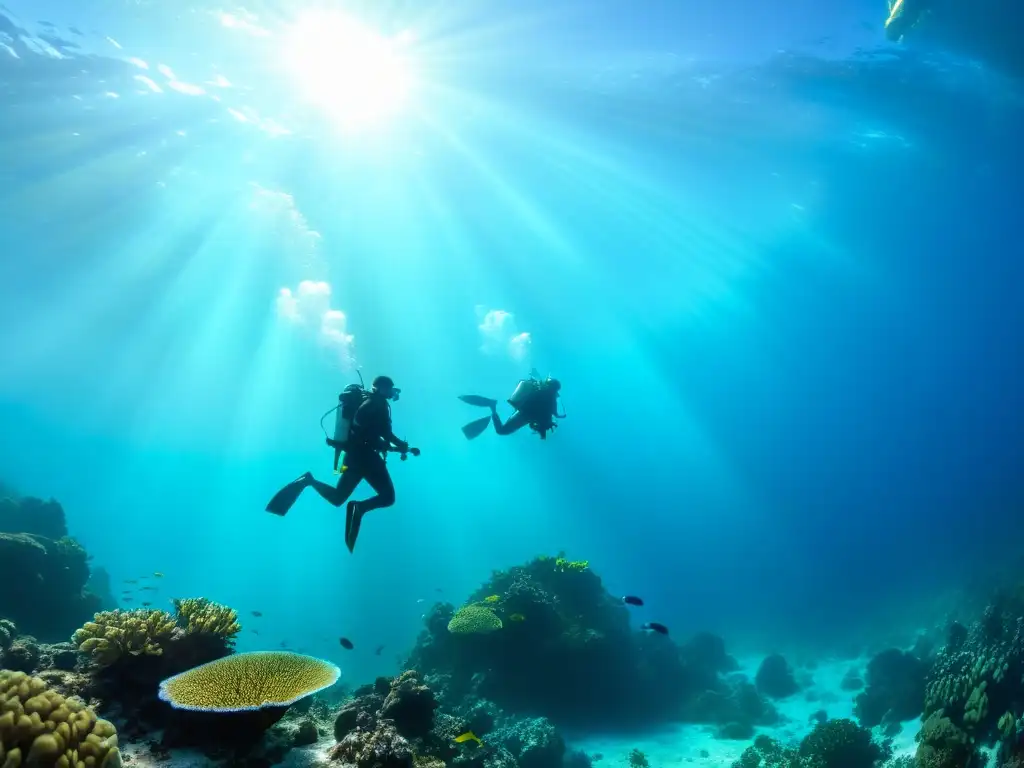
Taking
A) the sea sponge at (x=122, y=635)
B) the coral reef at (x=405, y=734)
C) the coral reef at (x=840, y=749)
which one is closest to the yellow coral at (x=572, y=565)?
the coral reef at (x=840, y=749)

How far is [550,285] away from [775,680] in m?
40.9

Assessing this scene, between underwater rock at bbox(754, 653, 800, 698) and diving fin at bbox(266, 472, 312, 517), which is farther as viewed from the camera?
underwater rock at bbox(754, 653, 800, 698)

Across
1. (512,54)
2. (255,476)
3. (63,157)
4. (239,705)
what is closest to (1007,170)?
(512,54)

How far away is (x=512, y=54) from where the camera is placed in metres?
26.0

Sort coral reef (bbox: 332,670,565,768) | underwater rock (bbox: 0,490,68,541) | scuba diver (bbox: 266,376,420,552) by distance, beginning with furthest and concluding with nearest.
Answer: underwater rock (bbox: 0,490,68,541), scuba diver (bbox: 266,376,420,552), coral reef (bbox: 332,670,565,768)

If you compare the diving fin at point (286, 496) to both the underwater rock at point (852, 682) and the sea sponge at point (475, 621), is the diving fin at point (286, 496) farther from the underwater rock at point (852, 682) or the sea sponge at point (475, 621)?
the underwater rock at point (852, 682)

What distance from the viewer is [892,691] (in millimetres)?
16062

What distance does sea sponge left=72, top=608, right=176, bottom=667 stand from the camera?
5.07 meters

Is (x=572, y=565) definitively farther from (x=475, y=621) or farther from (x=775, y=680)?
(x=775, y=680)

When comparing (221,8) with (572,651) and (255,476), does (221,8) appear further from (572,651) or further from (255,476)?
(255,476)

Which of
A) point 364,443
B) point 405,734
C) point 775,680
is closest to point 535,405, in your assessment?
point 364,443

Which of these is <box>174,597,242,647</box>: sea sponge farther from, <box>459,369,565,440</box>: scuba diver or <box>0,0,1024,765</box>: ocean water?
<box>0,0,1024,765</box>: ocean water

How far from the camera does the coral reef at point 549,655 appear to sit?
14305mm

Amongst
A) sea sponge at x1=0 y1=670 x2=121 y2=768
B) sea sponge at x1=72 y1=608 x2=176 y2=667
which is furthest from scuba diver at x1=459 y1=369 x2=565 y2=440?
sea sponge at x1=0 y1=670 x2=121 y2=768
